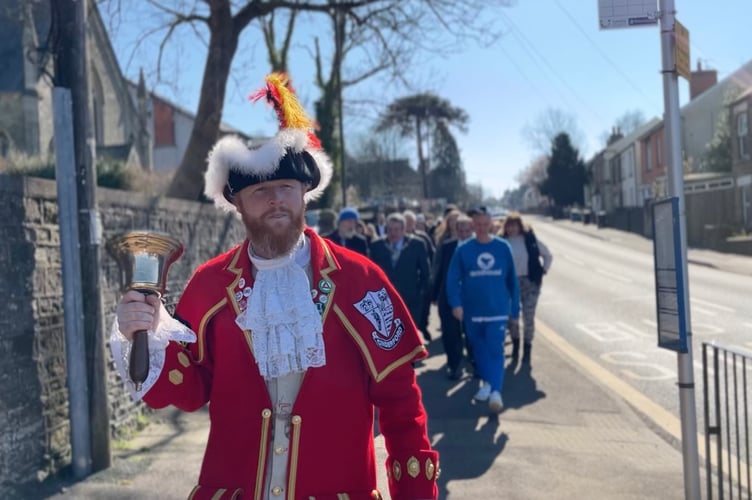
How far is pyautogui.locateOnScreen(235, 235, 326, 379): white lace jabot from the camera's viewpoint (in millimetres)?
2471

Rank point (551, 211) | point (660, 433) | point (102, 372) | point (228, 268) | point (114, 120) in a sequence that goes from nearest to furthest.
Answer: point (228, 268), point (102, 372), point (660, 433), point (114, 120), point (551, 211)

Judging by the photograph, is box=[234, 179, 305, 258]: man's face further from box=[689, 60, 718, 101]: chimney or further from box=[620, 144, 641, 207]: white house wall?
box=[620, 144, 641, 207]: white house wall

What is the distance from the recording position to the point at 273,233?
2578mm

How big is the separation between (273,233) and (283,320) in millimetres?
290

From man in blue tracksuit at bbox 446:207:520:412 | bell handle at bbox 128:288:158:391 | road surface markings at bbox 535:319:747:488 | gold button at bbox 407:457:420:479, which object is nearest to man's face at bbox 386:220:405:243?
man in blue tracksuit at bbox 446:207:520:412

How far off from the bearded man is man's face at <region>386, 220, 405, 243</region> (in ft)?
22.0

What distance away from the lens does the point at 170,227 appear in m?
8.47

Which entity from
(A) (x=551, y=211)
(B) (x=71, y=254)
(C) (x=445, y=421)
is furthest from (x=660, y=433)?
(A) (x=551, y=211)

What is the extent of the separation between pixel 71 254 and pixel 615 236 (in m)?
39.1

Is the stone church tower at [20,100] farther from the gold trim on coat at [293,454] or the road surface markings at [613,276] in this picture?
the gold trim on coat at [293,454]

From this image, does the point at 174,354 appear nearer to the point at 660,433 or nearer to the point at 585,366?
the point at 660,433

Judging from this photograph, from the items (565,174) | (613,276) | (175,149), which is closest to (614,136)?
(565,174)

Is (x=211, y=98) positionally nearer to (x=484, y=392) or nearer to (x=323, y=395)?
(x=484, y=392)

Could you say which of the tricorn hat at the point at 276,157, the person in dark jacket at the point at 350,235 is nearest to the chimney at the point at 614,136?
the person in dark jacket at the point at 350,235
